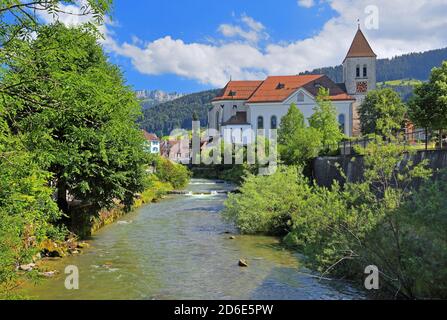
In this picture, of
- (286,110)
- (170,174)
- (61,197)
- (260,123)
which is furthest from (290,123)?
(61,197)

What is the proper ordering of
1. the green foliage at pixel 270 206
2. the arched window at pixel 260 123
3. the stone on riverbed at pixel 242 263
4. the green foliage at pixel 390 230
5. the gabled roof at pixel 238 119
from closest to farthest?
1. the green foliage at pixel 390 230
2. the stone on riverbed at pixel 242 263
3. the green foliage at pixel 270 206
4. the arched window at pixel 260 123
5. the gabled roof at pixel 238 119

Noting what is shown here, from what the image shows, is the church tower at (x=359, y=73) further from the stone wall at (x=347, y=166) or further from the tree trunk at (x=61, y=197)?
the tree trunk at (x=61, y=197)

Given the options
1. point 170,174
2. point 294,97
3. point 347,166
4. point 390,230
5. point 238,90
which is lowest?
point 390,230

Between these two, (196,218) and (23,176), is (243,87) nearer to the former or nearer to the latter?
(196,218)

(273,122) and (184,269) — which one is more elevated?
(273,122)

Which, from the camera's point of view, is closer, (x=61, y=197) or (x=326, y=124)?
(x=61, y=197)

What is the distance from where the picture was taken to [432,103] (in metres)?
25.3

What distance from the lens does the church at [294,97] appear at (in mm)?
80125

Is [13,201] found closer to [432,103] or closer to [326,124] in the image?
[432,103]

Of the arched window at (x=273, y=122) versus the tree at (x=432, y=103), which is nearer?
the tree at (x=432, y=103)

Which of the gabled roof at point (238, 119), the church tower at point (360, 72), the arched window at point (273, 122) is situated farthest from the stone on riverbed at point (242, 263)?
the church tower at point (360, 72)

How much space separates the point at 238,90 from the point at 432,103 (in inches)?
2732

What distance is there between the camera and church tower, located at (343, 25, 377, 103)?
8606cm

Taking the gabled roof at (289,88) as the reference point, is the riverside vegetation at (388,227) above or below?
below
